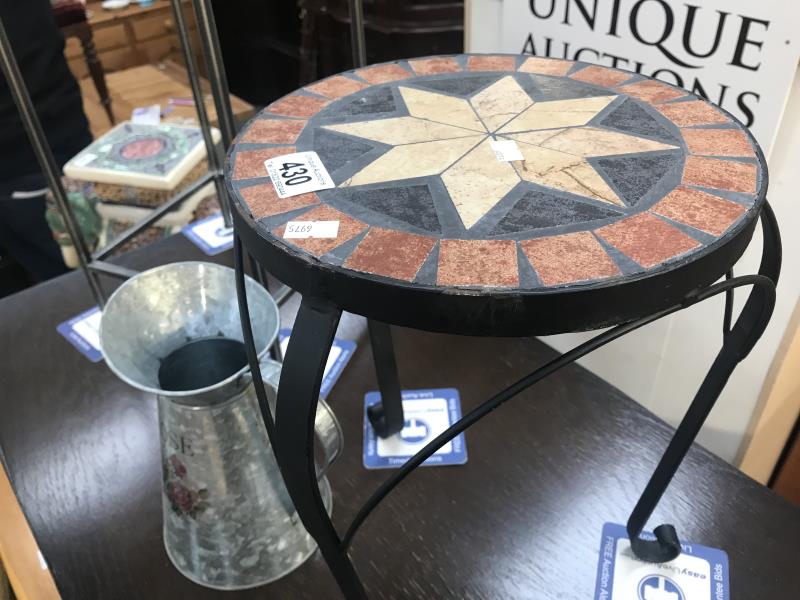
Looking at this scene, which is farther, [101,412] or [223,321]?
[101,412]

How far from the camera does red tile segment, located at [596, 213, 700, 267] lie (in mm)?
431

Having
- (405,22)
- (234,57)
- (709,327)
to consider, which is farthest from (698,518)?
(234,57)

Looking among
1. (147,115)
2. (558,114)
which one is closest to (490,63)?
(558,114)

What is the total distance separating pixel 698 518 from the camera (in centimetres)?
80

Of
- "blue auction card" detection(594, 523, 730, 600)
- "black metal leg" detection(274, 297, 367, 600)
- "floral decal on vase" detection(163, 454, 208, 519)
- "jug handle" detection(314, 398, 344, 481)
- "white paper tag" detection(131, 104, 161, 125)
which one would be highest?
"black metal leg" detection(274, 297, 367, 600)

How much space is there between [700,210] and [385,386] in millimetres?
476

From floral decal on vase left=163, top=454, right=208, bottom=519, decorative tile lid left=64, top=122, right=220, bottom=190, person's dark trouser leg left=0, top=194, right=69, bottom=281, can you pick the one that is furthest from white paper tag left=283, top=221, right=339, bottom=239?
person's dark trouser leg left=0, top=194, right=69, bottom=281

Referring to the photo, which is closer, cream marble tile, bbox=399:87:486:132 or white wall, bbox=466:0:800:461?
cream marble tile, bbox=399:87:486:132

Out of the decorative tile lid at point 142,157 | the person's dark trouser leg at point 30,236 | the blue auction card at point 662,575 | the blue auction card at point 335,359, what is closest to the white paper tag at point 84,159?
the decorative tile lid at point 142,157

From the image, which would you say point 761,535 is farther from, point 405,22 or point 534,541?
point 405,22

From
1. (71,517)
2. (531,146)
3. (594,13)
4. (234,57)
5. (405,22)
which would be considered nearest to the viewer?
(531,146)

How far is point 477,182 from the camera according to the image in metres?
0.52

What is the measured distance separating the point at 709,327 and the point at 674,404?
19cm

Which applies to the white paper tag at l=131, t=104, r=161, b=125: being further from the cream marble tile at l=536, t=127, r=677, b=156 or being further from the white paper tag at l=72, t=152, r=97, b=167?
the cream marble tile at l=536, t=127, r=677, b=156
